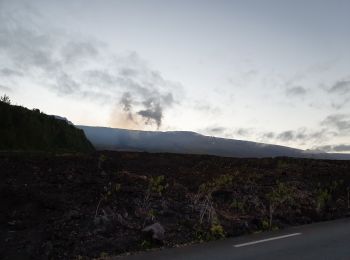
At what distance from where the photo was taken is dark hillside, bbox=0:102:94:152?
67.9 feet

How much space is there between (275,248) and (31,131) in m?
16.3

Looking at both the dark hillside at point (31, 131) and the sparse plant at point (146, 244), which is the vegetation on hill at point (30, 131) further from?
the sparse plant at point (146, 244)

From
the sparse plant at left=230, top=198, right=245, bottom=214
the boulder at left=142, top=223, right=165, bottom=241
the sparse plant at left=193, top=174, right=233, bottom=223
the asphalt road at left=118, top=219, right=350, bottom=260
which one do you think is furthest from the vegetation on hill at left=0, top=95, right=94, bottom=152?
the asphalt road at left=118, top=219, right=350, bottom=260

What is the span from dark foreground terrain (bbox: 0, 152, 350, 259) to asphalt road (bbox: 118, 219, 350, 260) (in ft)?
2.35

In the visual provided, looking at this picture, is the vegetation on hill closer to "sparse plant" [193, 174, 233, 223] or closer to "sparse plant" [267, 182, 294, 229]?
"sparse plant" [193, 174, 233, 223]

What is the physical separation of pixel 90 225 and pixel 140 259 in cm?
198

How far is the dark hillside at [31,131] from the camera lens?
2071cm

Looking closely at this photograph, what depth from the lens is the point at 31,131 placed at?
22.4 m

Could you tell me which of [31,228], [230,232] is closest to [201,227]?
[230,232]

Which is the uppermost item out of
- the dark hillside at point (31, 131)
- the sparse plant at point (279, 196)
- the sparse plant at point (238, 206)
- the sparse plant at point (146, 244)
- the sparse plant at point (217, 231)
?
the dark hillside at point (31, 131)

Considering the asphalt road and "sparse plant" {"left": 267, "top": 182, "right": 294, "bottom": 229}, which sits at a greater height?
"sparse plant" {"left": 267, "top": 182, "right": 294, "bottom": 229}

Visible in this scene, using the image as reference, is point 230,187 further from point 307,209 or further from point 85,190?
point 85,190

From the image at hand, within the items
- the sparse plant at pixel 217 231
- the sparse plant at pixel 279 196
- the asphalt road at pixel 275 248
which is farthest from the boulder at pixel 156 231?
the sparse plant at pixel 279 196

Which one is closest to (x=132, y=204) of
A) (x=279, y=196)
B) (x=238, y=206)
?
(x=238, y=206)
